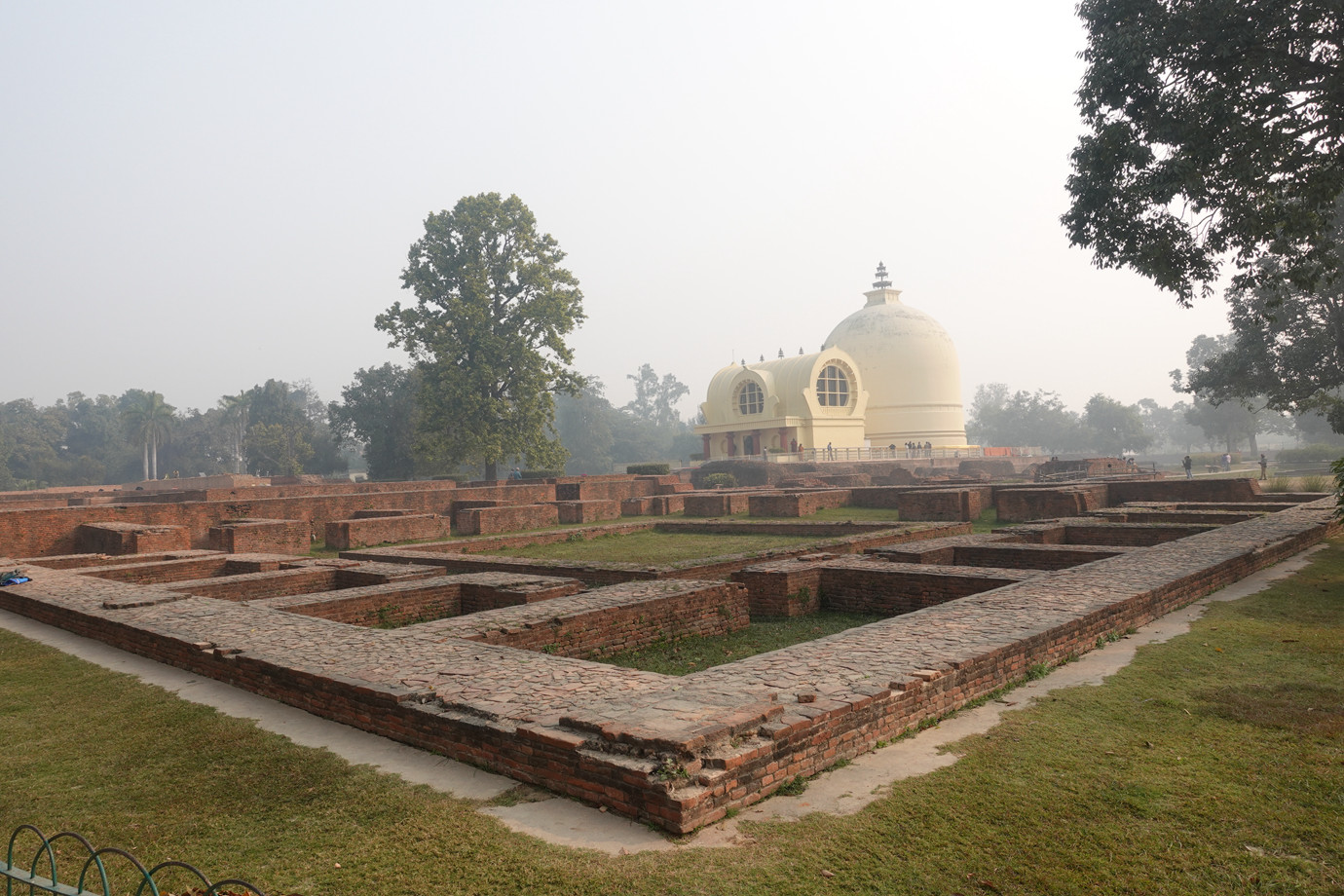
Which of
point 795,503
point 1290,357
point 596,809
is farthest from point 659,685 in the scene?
point 1290,357

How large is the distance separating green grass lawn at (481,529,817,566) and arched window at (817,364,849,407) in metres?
24.1

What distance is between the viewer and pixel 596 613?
6340 millimetres

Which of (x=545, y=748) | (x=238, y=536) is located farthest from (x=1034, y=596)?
(x=238, y=536)

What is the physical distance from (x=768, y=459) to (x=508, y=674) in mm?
29293

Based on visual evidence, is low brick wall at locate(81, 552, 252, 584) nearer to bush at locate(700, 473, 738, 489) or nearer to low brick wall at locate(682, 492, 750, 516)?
low brick wall at locate(682, 492, 750, 516)

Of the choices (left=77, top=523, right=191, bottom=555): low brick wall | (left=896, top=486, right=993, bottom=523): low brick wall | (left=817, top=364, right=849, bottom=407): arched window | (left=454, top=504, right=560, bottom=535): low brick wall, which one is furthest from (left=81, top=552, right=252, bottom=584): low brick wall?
(left=817, top=364, right=849, bottom=407): arched window

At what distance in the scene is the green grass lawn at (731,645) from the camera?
20.0ft

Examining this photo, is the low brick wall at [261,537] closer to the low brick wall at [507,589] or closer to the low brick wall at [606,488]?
the low brick wall at [507,589]

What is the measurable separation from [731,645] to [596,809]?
11.9 ft

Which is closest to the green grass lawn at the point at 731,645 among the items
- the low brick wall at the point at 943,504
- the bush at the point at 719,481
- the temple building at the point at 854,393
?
the low brick wall at the point at 943,504

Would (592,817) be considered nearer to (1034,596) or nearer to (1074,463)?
(1034,596)

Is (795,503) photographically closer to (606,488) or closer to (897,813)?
(606,488)

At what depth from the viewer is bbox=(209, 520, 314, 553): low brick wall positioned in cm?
1322

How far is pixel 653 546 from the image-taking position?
13.3 metres
